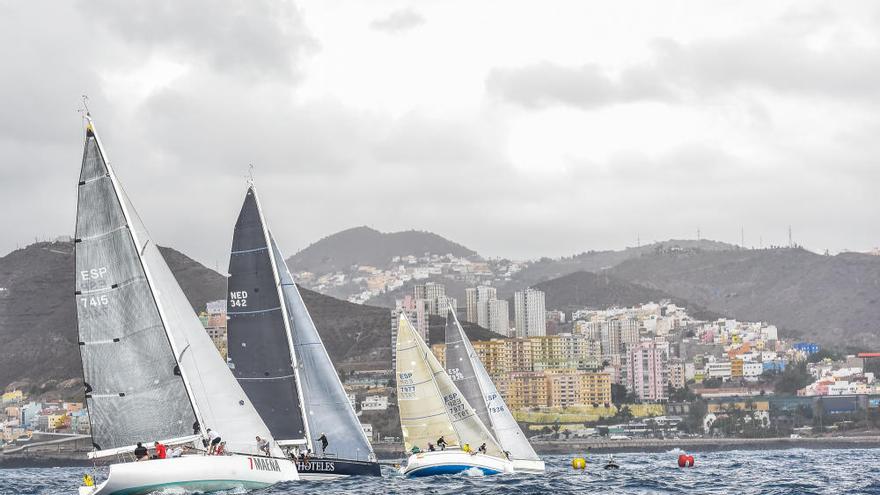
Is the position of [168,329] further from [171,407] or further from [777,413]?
[777,413]

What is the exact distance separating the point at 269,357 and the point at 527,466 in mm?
14319

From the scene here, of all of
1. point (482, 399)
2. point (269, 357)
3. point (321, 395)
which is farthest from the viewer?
point (482, 399)

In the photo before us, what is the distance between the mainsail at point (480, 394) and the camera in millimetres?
52312

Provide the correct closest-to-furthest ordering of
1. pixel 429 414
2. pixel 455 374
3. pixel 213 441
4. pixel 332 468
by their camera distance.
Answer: pixel 213 441 → pixel 332 468 → pixel 429 414 → pixel 455 374

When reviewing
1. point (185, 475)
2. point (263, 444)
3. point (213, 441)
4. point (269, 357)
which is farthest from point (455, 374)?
point (185, 475)

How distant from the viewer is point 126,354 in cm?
3033

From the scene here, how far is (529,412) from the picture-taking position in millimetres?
187750

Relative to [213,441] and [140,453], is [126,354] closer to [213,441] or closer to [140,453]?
[140,453]

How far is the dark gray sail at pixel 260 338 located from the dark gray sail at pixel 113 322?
931cm

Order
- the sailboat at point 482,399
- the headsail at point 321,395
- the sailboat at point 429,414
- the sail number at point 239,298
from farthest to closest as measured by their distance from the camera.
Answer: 1. the sailboat at point 482,399
2. the sailboat at point 429,414
3. the headsail at point 321,395
4. the sail number at point 239,298

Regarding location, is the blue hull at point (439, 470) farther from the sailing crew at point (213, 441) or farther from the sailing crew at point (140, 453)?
the sailing crew at point (140, 453)

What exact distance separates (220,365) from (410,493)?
6.76m

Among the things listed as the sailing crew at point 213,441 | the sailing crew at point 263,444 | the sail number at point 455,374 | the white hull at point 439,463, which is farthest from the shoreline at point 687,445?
the sailing crew at point 213,441

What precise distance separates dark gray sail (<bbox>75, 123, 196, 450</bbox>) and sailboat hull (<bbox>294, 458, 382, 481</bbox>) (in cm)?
827
